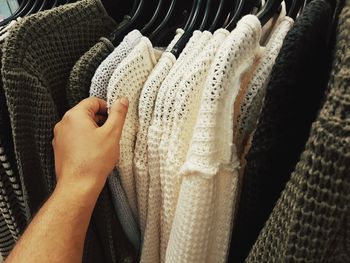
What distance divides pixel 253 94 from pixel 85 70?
0.23 meters

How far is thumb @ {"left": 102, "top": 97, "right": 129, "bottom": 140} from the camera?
1.28 ft

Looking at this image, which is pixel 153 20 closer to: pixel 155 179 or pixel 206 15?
pixel 206 15

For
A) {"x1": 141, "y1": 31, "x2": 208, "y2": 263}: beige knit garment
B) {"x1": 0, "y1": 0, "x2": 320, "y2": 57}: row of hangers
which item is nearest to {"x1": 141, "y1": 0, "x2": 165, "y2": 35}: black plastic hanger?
{"x1": 0, "y1": 0, "x2": 320, "y2": 57}: row of hangers

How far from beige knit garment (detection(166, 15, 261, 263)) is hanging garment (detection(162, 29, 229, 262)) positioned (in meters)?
0.02

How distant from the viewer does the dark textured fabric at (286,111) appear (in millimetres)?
273

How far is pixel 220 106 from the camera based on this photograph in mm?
314

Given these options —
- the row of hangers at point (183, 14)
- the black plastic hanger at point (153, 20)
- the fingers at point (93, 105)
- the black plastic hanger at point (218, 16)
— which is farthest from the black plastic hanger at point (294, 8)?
the fingers at point (93, 105)

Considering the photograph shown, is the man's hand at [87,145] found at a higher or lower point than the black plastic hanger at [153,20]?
lower

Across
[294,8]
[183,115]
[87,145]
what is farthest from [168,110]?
[294,8]

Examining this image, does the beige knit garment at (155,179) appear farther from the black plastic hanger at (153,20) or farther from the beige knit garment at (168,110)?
the black plastic hanger at (153,20)

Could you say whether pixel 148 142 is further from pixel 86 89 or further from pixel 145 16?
pixel 145 16

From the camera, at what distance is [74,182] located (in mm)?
409

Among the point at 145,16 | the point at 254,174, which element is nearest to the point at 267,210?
the point at 254,174

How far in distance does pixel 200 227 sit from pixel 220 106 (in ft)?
0.43
